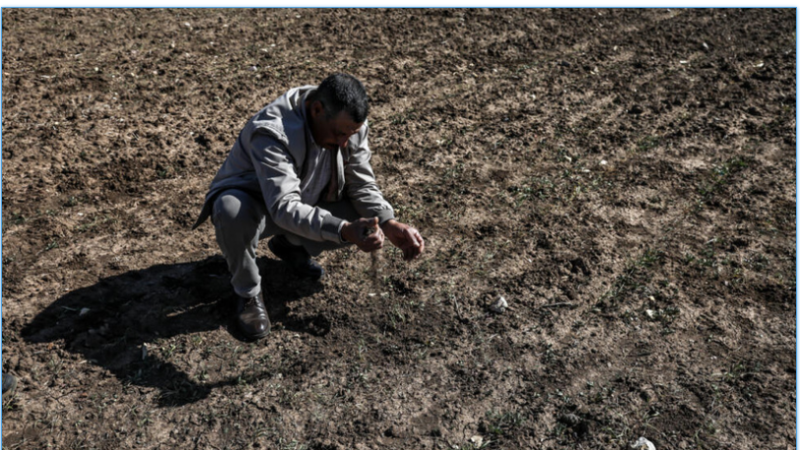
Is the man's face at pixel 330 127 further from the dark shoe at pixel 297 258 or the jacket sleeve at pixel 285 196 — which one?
the dark shoe at pixel 297 258

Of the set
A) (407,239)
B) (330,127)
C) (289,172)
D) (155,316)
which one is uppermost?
(330,127)

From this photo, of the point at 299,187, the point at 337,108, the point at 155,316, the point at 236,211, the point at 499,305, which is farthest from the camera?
the point at 499,305

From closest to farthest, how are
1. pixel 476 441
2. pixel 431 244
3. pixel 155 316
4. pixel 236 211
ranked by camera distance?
pixel 476 441
pixel 236 211
pixel 155 316
pixel 431 244

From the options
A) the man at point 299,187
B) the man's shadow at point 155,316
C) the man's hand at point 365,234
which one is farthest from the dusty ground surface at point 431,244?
the man's hand at point 365,234

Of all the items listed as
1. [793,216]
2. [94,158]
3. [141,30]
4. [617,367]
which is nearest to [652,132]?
[793,216]

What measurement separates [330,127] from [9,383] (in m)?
1.81

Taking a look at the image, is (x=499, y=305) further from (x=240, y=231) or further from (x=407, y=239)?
(x=240, y=231)

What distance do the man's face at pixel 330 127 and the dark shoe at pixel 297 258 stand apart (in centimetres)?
76

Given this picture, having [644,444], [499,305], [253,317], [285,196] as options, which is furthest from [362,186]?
[644,444]

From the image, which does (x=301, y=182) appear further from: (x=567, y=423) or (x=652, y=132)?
(x=652, y=132)

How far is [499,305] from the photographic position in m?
3.89

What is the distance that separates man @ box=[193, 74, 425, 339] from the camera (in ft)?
10.6

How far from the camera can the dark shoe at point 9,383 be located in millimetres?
3205

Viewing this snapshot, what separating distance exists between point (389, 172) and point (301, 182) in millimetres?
1564
